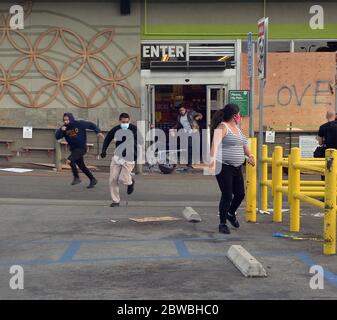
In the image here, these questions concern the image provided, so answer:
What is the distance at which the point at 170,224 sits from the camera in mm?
9656

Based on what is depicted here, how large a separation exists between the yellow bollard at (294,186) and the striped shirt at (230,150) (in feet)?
2.39

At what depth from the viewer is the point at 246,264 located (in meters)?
6.48

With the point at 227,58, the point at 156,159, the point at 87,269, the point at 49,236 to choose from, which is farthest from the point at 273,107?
the point at 87,269

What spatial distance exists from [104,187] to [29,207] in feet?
9.85

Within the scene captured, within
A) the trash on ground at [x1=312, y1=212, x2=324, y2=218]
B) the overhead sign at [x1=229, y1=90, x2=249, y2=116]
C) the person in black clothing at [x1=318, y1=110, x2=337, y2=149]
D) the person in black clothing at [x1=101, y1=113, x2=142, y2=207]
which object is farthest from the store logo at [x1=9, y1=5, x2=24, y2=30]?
the trash on ground at [x1=312, y1=212, x2=324, y2=218]

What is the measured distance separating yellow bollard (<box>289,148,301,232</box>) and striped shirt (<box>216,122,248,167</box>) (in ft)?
2.39

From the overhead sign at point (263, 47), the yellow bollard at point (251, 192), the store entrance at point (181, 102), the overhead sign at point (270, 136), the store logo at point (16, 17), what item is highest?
the store logo at point (16, 17)

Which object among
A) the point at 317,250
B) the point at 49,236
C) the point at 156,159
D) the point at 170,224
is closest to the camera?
the point at 317,250

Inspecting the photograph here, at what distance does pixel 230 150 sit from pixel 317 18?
11.8 meters

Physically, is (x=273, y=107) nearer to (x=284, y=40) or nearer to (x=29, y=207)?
(x=284, y=40)

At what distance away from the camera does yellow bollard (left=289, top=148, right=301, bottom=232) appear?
8984mm

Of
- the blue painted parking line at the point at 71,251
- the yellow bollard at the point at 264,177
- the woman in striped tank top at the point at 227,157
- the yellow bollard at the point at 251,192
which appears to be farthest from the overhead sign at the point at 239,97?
the blue painted parking line at the point at 71,251

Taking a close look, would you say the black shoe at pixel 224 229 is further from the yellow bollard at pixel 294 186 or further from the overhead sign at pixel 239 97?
the overhead sign at pixel 239 97

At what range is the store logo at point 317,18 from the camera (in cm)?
1931
